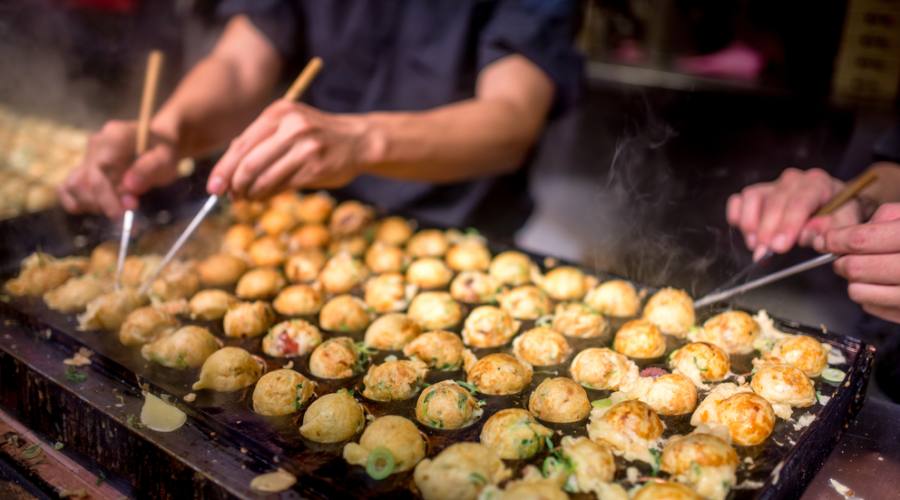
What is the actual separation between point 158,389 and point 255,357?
1.04 feet

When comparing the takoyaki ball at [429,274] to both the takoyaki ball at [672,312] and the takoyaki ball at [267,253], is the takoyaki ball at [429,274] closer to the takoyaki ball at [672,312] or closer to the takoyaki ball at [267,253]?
the takoyaki ball at [267,253]

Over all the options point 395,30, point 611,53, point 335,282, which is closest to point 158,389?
point 335,282

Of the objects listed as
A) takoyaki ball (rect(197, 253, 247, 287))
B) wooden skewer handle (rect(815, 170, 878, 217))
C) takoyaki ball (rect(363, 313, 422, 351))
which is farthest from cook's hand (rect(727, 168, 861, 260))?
takoyaki ball (rect(197, 253, 247, 287))

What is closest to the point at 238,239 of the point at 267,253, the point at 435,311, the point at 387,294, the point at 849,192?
the point at 267,253

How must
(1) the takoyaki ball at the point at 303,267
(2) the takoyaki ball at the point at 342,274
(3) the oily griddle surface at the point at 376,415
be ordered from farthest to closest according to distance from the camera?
(1) the takoyaki ball at the point at 303,267 < (2) the takoyaki ball at the point at 342,274 < (3) the oily griddle surface at the point at 376,415

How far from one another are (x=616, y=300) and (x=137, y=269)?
1.75 meters

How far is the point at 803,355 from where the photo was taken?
2.10 meters

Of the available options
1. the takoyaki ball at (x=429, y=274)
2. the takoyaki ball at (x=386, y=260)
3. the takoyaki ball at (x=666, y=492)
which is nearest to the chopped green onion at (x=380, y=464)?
the takoyaki ball at (x=666, y=492)

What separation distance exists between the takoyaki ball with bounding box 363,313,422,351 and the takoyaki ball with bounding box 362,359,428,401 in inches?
7.7

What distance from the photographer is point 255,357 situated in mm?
2211

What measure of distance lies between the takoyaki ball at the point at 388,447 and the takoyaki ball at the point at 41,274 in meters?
1.46

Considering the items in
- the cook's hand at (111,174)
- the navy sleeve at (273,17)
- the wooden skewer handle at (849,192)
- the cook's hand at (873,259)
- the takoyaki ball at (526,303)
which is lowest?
the takoyaki ball at (526,303)

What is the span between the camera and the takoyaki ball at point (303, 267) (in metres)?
2.84

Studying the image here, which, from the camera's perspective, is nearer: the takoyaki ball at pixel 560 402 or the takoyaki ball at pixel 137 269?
the takoyaki ball at pixel 560 402
